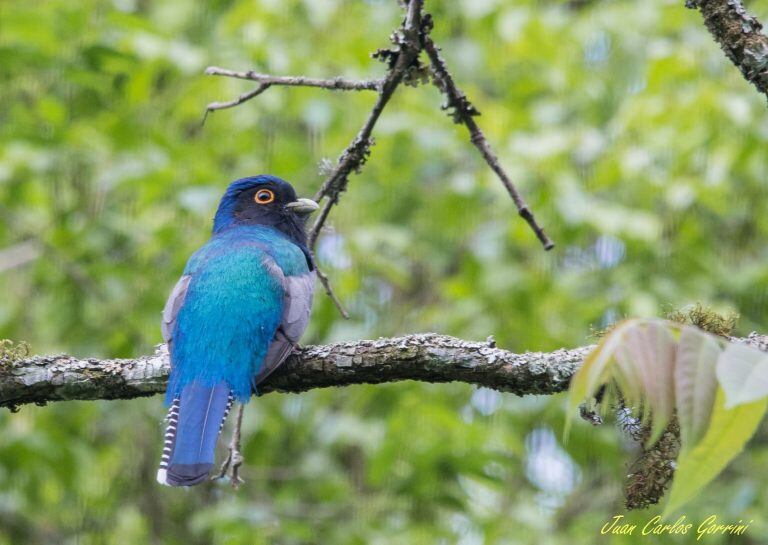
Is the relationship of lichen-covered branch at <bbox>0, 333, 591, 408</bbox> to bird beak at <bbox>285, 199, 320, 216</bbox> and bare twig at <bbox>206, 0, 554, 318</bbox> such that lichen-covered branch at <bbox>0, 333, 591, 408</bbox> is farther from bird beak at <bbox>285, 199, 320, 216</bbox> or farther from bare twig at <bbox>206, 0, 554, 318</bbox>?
bird beak at <bbox>285, 199, 320, 216</bbox>

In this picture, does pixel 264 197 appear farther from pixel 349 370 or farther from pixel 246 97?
pixel 349 370

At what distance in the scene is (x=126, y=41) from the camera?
7.00 metres

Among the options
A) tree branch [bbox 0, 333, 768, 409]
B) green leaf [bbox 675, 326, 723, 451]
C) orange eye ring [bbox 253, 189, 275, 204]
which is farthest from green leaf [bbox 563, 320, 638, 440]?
orange eye ring [bbox 253, 189, 275, 204]

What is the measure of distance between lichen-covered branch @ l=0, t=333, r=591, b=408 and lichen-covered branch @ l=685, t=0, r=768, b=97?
42.0 inches

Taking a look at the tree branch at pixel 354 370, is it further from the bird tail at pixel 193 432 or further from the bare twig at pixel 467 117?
the bare twig at pixel 467 117

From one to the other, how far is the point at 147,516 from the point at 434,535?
9.67ft

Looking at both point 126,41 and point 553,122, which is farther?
point 553,122

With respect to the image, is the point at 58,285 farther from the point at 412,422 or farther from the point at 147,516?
the point at 412,422

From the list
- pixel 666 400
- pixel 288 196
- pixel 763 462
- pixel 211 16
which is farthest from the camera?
pixel 211 16

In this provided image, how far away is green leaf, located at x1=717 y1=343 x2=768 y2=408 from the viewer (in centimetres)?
173

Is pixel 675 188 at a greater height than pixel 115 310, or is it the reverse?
pixel 115 310

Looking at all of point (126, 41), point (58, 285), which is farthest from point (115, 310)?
point (126, 41)

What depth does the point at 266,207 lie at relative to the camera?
18.9 feet

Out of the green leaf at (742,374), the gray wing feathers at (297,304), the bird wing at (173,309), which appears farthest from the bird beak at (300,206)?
the green leaf at (742,374)
